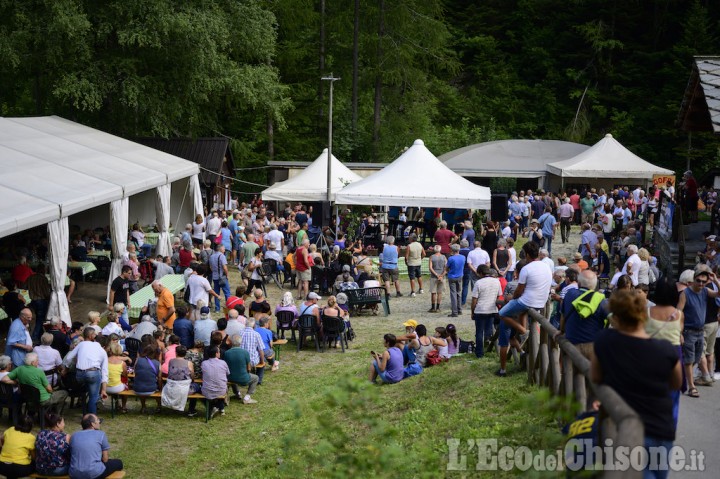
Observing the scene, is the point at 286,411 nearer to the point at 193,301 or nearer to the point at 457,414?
the point at 457,414

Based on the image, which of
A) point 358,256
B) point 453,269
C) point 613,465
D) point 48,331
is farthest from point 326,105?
point 613,465

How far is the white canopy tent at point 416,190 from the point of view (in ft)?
74.8

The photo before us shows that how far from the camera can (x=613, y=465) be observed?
4.59 meters

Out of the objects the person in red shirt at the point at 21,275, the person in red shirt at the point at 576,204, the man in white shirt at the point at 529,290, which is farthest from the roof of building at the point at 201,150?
the man in white shirt at the point at 529,290

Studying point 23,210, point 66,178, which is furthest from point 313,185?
point 23,210

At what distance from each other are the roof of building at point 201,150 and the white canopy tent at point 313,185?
4.63 m

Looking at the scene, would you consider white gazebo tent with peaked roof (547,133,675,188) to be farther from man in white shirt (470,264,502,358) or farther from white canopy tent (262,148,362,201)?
man in white shirt (470,264,502,358)

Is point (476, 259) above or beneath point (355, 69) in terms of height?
beneath

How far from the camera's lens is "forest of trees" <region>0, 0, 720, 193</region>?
28516mm

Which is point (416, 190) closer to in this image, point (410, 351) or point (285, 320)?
point (285, 320)

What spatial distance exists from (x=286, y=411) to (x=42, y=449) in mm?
3831

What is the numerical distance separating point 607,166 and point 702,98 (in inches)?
608

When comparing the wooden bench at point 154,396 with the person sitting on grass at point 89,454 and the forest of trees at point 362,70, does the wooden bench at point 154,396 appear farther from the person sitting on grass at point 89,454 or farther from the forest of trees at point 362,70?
the forest of trees at point 362,70

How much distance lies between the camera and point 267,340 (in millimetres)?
14609
